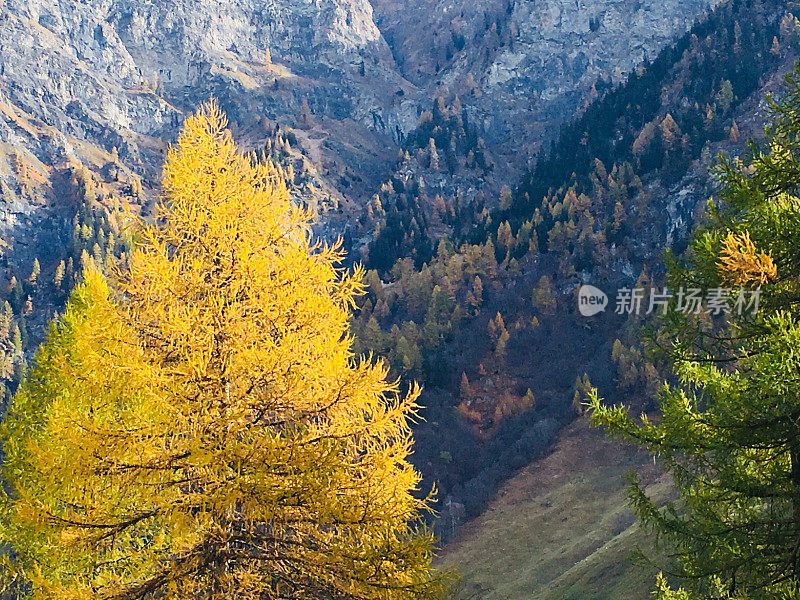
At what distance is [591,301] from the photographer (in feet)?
314

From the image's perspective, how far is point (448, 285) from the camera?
109 m

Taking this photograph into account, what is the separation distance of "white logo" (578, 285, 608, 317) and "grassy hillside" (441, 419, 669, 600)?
81.8 feet

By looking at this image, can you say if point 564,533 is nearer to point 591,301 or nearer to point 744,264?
point 591,301

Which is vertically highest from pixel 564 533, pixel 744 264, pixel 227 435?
pixel 744 264

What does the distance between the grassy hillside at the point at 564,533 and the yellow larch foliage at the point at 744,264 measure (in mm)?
27196

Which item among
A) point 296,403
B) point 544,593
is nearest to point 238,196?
point 296,403

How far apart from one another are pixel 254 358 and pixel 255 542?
7.34 feet

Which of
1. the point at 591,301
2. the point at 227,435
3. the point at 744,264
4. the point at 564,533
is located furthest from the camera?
the point at 591,301

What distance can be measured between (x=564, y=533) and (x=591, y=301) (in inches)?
1907

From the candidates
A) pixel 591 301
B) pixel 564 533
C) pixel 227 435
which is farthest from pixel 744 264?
pixel 591 301

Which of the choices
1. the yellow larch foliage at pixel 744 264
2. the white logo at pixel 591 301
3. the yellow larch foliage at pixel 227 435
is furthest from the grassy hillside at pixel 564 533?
the yellow larch foliage at pixel 744 264

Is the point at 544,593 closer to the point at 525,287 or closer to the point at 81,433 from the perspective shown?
the point at 81,433

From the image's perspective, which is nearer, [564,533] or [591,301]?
[564,533]

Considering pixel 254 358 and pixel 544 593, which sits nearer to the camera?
pixel 254 358
